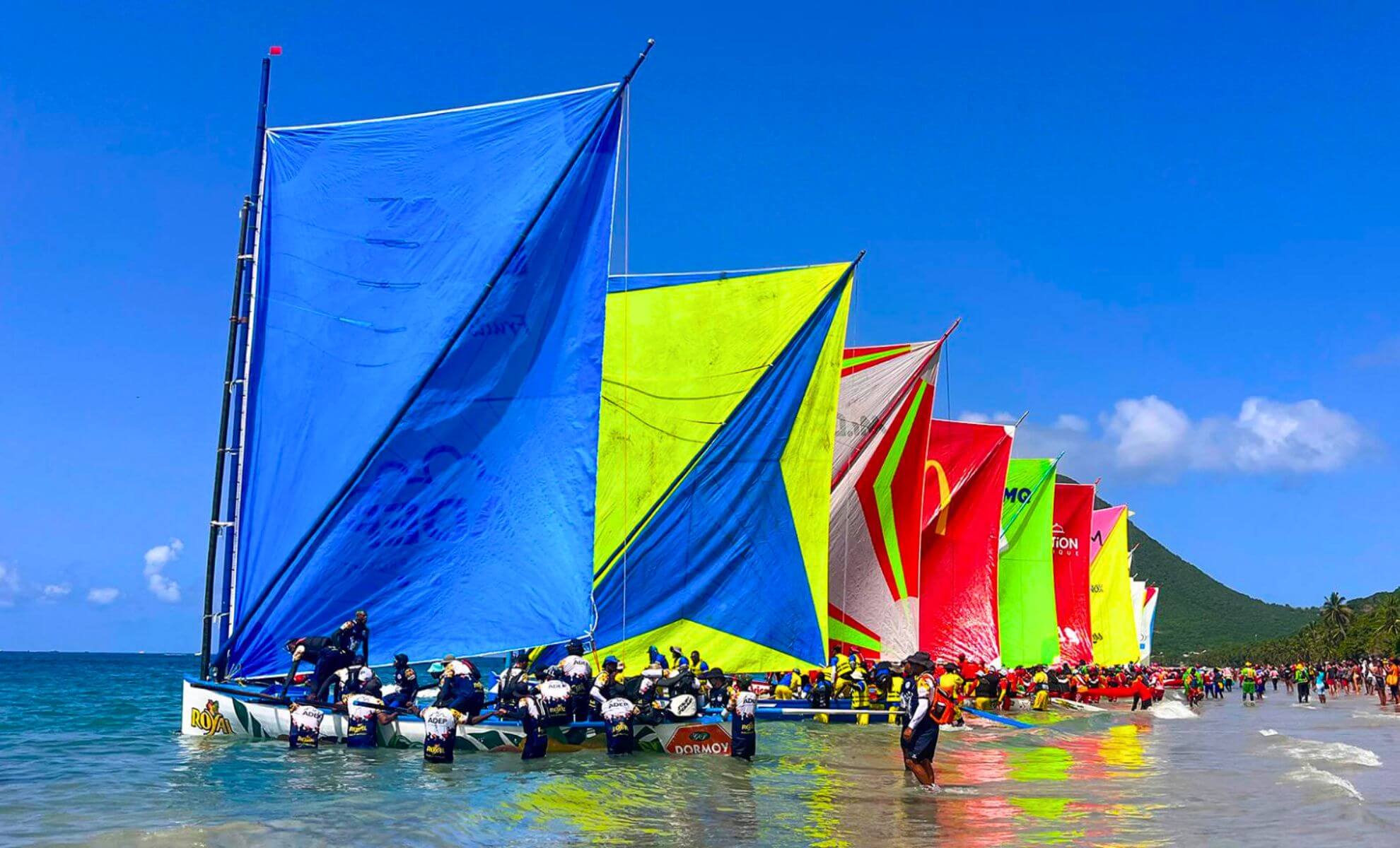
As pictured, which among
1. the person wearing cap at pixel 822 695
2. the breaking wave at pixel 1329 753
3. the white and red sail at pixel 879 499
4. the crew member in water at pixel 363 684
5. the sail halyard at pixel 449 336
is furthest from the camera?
the white and red sail at pixel 879 499

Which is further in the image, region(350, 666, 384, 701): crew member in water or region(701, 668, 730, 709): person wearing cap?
region(701, 668, 730, 709): person wearing cap

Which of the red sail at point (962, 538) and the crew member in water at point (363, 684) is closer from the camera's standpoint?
the crew member in water at point (363, 684)

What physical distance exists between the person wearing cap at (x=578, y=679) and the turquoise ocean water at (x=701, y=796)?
88 centimetres

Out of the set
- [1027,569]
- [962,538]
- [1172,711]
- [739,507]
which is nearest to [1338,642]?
[1172,711]

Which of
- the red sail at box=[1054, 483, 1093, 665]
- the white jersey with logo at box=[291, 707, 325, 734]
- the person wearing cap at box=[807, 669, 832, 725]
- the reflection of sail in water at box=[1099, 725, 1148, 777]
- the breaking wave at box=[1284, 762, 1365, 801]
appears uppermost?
the red sail at box=[1054, 483, 1093, 665]

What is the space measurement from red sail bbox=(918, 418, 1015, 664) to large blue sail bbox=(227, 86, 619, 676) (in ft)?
78.9

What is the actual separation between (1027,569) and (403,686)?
37381 mm

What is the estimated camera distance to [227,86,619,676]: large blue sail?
2153 cm

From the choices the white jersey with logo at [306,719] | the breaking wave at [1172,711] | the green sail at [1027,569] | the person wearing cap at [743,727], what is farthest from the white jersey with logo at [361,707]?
the green sail at [1027,569]

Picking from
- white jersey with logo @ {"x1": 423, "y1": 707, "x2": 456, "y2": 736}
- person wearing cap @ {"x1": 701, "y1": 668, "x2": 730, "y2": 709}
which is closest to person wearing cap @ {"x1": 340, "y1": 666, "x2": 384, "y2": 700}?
white jersey with logo @ {"x1": 423, "y1": 707, "x2": 456, "y2": 736}

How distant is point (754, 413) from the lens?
102 ft

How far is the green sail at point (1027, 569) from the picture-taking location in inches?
2130

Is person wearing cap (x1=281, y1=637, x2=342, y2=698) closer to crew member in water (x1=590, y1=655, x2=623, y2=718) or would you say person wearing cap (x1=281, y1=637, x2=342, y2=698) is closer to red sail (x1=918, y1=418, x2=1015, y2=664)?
crew member in water (x1=590, y1=655, x2=623, y2=718)

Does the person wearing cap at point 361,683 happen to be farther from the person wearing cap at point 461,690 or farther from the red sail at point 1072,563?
the red sail at point 1072,563
